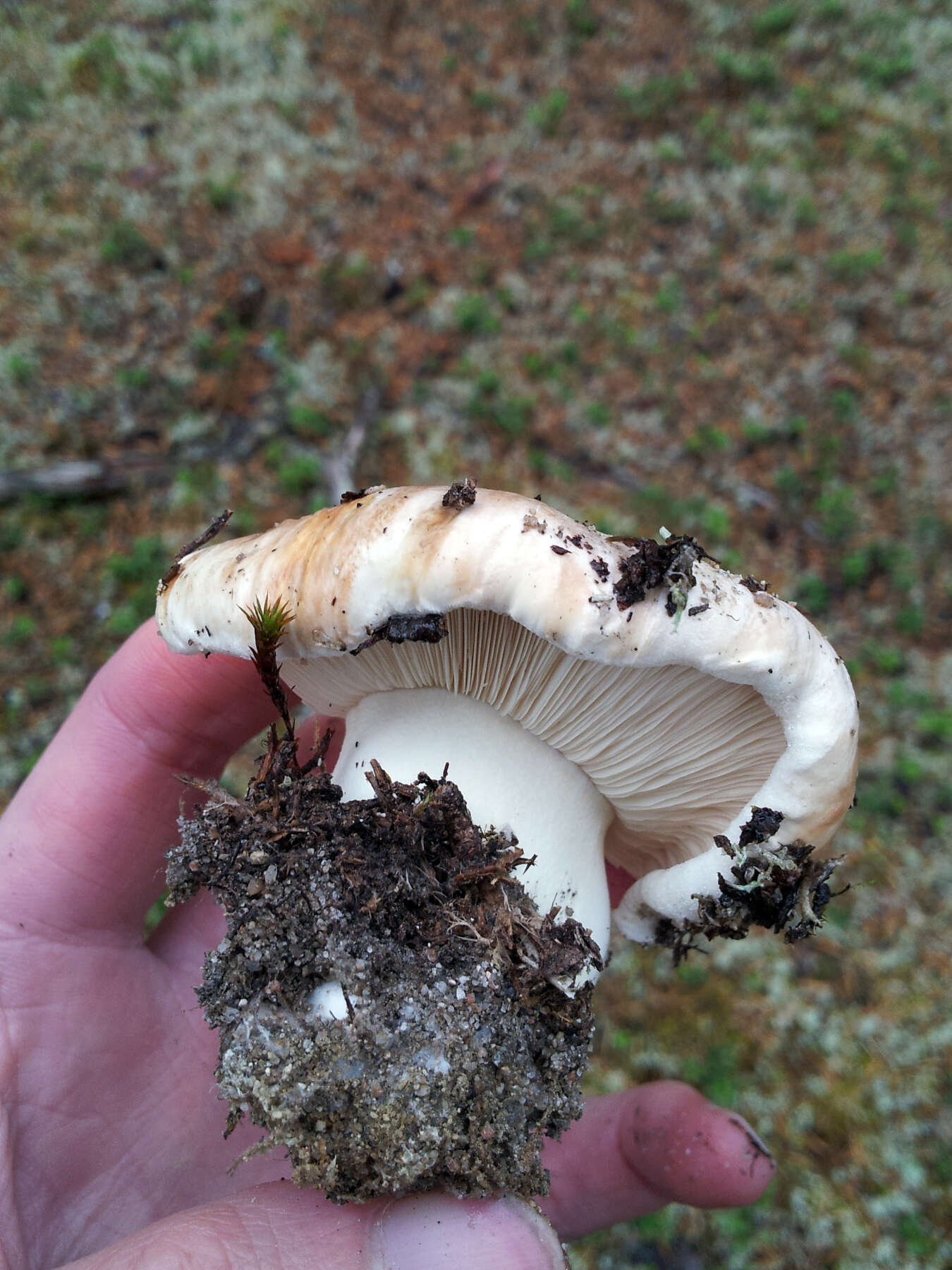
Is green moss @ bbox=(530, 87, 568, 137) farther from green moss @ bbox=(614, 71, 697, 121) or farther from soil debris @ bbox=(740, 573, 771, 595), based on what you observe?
soil debris @ bbox=(740, 573, 771, 595)

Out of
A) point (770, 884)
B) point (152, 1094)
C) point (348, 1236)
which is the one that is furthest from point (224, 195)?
point (348, 1236)

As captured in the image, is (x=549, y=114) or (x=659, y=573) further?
(x=549, y=114)

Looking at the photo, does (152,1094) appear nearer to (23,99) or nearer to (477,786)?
(477,786)

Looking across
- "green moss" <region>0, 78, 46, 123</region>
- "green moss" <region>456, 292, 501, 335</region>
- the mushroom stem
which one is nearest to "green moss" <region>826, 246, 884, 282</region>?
"green moss" <region>456, 292, 501, 335</region>

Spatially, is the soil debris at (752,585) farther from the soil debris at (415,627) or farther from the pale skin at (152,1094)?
the pale skin at (152,1094)

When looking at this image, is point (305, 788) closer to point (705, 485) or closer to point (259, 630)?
point (259, 630)

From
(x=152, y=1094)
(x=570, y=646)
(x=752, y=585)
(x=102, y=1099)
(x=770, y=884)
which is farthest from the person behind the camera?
(x=152, y=1094)
